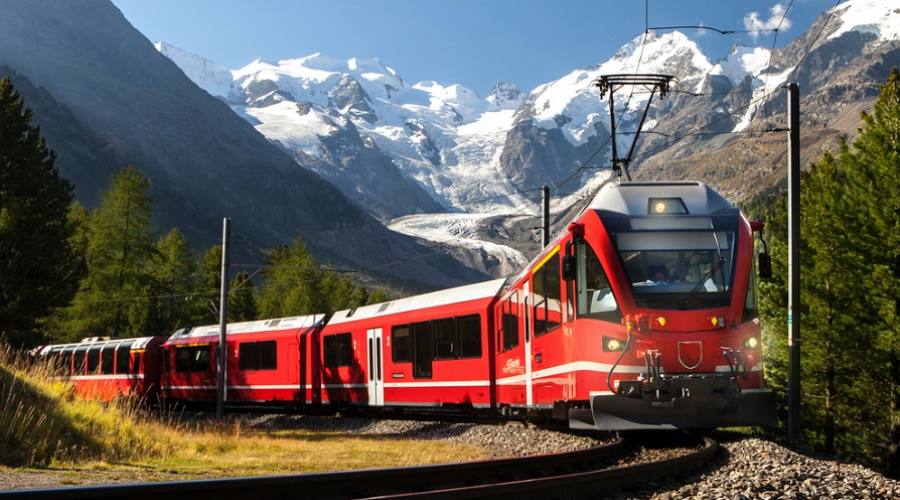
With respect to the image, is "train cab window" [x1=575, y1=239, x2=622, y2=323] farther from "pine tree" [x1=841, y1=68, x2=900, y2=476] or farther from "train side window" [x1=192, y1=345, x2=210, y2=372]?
"train side window" [x1=192, y1=345, x2=210, y2=372]

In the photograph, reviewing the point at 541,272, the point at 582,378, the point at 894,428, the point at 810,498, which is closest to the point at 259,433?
the point at 541,272

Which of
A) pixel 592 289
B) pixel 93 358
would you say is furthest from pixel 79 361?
pixel 592 289

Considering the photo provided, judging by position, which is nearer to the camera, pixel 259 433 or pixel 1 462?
pixel 1 462

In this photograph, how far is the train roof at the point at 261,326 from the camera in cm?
3366

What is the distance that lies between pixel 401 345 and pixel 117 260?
125 ft

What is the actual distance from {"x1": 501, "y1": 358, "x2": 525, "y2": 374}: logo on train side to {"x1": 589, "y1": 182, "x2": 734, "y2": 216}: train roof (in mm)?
5311

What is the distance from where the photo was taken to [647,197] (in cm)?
1495

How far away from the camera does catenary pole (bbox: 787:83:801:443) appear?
19.0m

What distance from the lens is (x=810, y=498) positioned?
943 cm

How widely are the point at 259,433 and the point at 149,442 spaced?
9.12 metres

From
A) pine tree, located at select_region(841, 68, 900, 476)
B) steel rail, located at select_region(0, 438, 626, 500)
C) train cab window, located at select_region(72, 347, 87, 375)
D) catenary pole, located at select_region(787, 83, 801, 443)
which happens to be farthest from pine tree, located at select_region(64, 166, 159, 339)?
steel rail, located at select_region(0, 438, 626, 500)

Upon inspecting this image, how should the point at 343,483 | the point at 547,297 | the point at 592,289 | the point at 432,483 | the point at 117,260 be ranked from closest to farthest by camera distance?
the point at 343,483 → the point at 432,483 → the point at 592,289 → the point at 547,297 → the point at 117,260

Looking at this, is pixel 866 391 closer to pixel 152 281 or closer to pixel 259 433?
pixel 259 433

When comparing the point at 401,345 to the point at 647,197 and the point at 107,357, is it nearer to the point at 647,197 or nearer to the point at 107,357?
the point at 647,197
